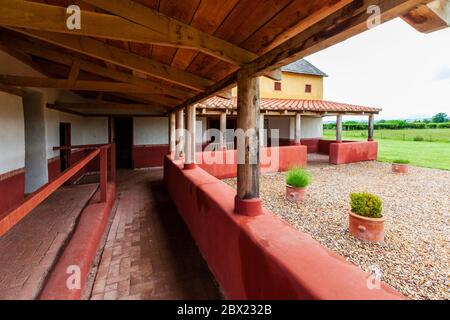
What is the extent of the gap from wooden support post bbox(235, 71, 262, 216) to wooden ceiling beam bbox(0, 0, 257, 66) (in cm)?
49

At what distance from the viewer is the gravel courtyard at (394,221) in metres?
3.22

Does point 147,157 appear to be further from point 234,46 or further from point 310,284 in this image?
point 310,284

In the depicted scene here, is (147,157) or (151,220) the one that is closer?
(151,220)

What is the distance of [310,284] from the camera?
1437 millimetres

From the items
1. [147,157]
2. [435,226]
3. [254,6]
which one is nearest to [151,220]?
[254,6]

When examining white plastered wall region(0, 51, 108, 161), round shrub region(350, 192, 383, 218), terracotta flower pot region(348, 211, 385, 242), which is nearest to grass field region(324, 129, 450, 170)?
round shrub region(350, 192, 383, 218)

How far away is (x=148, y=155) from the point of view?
434 inches

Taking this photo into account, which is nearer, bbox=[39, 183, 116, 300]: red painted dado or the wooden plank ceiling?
the wooden plank ceiling

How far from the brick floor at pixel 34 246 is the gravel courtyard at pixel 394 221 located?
391 cm

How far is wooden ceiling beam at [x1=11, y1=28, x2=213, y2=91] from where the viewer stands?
291cm

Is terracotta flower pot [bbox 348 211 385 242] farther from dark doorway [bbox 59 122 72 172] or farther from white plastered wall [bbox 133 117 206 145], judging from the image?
white plastered wall [bbox 133 117 206 145]

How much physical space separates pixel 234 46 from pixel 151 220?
149 inches

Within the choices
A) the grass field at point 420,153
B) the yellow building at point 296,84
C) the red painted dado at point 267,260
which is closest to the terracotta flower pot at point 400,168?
the grass field at point 420,153

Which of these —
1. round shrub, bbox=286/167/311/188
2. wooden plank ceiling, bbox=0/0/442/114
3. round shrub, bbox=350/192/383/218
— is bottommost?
round shrub, bbox=350/192/383/218
